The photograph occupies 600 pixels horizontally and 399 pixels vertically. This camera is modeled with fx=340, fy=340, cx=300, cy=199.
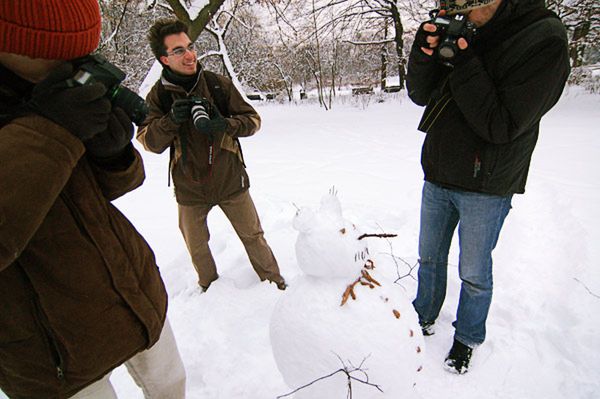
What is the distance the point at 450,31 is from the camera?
134 centimetres

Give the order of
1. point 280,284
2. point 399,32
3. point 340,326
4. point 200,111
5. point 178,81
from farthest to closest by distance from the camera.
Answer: point 399,32, point 280,284, point 178,81, point 200,111, point 340,326

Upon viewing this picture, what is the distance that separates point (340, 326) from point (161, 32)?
1809mm

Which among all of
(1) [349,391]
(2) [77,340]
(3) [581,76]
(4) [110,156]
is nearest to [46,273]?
(2) [77,340]

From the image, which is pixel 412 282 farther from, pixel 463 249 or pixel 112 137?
pixel 112 137

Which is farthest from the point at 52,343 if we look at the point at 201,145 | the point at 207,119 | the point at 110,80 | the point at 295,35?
the point at 295,35

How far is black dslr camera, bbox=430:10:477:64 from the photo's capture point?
1.32 meters

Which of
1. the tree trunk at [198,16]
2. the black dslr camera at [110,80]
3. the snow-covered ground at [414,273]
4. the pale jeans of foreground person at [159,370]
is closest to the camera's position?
the black dslr camera at [110,80]

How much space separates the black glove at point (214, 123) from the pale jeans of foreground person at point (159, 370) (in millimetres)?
1018

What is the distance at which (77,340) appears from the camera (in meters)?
0.90

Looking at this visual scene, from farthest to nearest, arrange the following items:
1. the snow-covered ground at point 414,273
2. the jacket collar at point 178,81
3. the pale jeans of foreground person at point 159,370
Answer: the jacket collar at point 178,81 < the snow-covered ground at point 414,273 < the pale jeans of foreground person at point 159,370

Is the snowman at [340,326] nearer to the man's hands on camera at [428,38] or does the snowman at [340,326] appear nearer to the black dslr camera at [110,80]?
the black dslr camera at [110,80]

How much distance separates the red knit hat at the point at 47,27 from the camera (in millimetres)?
727

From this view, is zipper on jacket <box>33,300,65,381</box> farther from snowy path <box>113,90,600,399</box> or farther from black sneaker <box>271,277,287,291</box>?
black sneaker <box>271,277,287,291</box>

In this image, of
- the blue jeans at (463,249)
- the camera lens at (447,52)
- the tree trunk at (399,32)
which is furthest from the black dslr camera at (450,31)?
the tree trunk at (399,32)
